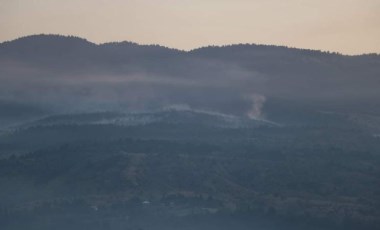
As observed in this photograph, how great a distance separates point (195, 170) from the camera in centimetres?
19950

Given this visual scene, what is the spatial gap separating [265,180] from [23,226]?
5086 cm

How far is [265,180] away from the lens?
193250 mm

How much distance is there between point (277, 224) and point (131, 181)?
43.0 meters

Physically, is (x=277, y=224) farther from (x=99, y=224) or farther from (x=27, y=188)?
(x=27, y=188)

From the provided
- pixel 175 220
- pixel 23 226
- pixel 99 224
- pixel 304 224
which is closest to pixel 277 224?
pixel 304 224

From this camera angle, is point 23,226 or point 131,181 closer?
point 23,226

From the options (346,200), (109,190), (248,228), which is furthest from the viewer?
(109,190)

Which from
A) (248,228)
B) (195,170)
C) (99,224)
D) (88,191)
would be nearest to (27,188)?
(88,191)

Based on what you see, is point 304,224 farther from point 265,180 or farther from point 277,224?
point 265,180

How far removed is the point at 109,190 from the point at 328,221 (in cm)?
4598

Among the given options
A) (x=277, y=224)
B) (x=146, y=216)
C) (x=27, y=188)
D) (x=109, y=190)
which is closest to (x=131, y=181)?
(x=109, y=190)

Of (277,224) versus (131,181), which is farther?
(131,181)

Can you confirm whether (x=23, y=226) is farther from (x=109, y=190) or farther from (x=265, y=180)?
(x=265, y=180)

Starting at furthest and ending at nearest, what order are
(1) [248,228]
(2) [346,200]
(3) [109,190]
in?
1. (3) [109,190]
2. (2) [346,200]
3. (1) [248,228]
